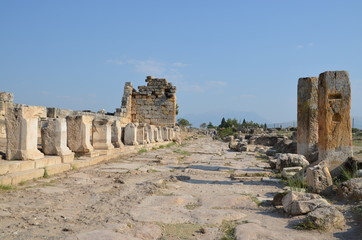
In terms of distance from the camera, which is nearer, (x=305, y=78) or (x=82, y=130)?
(x=82, y=130)

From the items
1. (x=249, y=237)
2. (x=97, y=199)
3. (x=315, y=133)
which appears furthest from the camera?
(x=315, y=133)

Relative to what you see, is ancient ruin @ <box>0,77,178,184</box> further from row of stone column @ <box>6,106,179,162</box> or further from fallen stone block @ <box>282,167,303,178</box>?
fallen stone block @ <box>282,167,303,178</box>

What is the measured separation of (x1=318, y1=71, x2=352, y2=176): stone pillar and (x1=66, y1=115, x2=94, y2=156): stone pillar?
490 centimetres

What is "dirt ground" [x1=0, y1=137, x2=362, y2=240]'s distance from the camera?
2791 millimetres

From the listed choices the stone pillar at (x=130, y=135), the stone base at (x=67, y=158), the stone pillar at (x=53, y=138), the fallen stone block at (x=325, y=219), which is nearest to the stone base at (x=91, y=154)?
the stone base at (x=67, y=158)

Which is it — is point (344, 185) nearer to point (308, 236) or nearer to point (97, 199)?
point (308, 236)

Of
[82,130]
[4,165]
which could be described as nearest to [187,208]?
[4,165]

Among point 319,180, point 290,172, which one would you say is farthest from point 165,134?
point 319,180

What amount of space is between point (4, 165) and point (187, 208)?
9.05 feet

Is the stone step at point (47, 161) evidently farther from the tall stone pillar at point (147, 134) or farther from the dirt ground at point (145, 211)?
the tall stone pillar at point (147, 134)

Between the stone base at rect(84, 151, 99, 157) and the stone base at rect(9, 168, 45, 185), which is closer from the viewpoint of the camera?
the stone base at rect(9, 168, 45, 185)

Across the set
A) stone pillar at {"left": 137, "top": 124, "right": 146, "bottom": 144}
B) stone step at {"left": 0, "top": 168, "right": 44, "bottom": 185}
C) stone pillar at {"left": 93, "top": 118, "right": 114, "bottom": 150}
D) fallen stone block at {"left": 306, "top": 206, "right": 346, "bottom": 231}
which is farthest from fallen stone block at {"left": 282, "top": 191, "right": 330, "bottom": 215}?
stone pillar at {"left": 137, "top": 124, "right": 146, "bottom": 144}

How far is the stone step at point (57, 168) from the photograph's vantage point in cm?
552

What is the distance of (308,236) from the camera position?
2.78 meters
